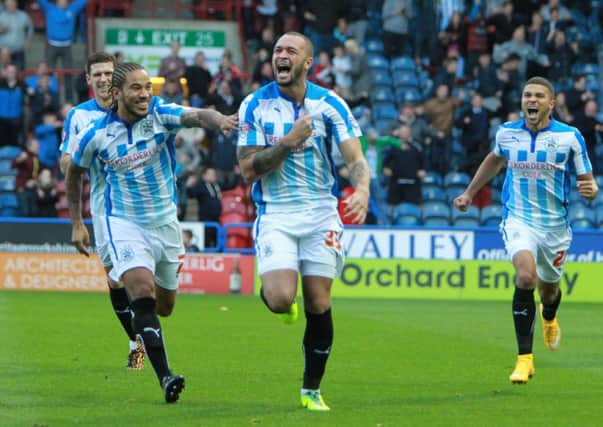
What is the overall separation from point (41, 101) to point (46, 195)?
6.88ft

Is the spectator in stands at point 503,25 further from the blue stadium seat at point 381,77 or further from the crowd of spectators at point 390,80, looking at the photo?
the blue stadium seat at point 381,77

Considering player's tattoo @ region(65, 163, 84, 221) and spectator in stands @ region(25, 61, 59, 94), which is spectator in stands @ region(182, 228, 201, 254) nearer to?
spectator in stands @ region(25, 61, 59, 94)

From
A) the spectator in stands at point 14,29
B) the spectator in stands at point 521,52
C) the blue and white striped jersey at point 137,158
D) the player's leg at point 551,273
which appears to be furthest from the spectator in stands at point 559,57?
the blue and white striped jersey at point 137,158

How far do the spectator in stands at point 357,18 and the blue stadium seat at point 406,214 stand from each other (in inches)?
199

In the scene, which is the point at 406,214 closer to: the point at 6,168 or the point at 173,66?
the point at 173,66

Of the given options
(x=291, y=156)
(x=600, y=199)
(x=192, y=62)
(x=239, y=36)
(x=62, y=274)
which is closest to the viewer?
(x=291, y=156)

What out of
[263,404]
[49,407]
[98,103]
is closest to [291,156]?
[263,404]

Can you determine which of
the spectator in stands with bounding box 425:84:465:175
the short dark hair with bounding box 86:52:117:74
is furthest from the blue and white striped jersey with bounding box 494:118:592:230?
the spectator in stands with bounding box 425:84:465:175

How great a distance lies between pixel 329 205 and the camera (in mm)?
8547

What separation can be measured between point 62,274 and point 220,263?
257 centimetres

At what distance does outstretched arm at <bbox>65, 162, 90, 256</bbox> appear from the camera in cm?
930

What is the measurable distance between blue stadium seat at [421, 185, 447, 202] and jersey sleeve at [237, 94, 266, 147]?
49.8ft

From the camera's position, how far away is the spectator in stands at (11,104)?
22.7 meters

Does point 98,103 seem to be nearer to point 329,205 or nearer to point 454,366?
point 329,205
